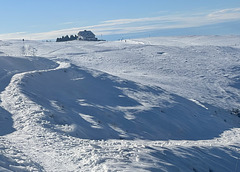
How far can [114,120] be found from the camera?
16.7 metres

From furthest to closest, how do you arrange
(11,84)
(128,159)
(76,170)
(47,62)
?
(47,62)
(11,84)
(128,159)
(76,170)

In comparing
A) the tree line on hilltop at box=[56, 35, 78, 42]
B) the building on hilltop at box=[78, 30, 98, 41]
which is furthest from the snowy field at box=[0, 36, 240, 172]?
the tree line on hilltop at box=[56, 35, 78, 42]

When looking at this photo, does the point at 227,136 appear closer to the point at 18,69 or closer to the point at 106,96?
the point at 106,96

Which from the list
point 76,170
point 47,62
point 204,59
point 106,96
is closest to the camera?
point 76,170

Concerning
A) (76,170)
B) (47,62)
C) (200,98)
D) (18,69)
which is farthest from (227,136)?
(47,62)

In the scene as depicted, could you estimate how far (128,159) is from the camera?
9.90m

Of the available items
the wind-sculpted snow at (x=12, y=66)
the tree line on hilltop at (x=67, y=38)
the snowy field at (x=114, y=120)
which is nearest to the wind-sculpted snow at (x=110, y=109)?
the snowy field at (x=114, y=120)

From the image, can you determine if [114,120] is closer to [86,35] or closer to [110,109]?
[110,109]

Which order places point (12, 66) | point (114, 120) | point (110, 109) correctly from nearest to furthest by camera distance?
point (114, 120)
point (110, 109)
point (12, 66)

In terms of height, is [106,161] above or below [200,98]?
above

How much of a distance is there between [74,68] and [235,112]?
10832 mm

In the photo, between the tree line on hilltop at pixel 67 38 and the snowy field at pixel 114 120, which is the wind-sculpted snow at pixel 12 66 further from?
the tree line on hilltop at pixel 67 38

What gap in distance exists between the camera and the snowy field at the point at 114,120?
33.2 feet

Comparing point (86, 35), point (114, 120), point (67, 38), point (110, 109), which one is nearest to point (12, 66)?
point (110, 109)
